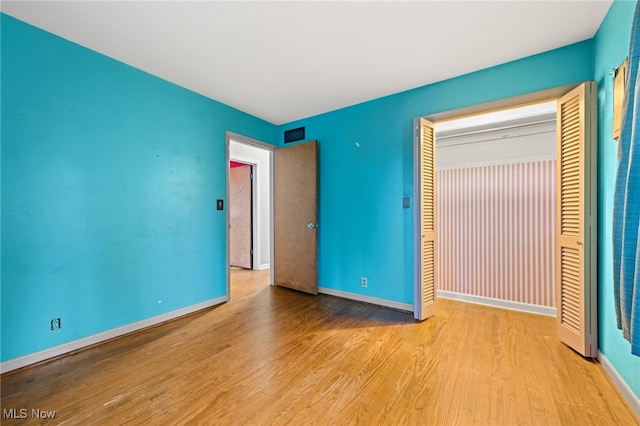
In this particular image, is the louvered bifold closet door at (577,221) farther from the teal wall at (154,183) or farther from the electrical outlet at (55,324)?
the electrical outlet at (55,324)

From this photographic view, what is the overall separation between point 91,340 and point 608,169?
422 centimetres

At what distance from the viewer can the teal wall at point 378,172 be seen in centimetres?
253

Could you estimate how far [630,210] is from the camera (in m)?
1.06

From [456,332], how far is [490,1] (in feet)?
8.71

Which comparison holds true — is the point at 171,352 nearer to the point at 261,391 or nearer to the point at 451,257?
the point at 261,391

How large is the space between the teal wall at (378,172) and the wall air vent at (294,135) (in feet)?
0.40

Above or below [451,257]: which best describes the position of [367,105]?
above

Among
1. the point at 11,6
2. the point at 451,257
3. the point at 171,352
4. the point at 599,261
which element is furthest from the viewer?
the point at 451,257

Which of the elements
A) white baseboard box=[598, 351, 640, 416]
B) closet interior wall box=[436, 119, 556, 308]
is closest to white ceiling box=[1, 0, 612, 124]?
closet interior wall box=[436, 119, 556, 308]

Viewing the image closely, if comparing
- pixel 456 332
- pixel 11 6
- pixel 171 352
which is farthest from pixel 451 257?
pixel 11 6

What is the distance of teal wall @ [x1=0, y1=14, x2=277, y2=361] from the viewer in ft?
6.27

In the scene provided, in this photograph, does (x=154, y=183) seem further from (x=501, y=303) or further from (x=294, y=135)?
(x=501, y=303)

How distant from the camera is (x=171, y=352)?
2158mm

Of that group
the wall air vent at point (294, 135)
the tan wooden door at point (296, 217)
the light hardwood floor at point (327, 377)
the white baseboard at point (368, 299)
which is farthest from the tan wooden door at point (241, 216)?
the light hardwood floor at point (327, 377)
